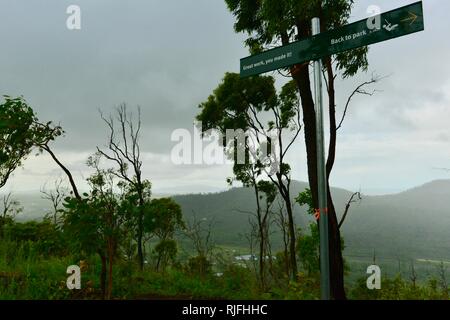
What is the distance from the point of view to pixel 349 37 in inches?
136

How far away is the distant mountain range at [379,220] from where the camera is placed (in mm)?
82200

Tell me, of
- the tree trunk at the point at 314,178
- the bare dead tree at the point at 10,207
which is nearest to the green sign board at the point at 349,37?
the tree trunk at the point at 314,178

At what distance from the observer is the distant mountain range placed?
82.2m

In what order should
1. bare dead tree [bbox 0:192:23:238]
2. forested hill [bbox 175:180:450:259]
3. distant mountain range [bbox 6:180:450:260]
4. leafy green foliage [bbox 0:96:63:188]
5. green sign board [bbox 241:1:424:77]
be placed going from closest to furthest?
green sign board [bbox 241:1:424:77] < leafy green foliage [bbox 0:96:63:188] < bare dead tree [bbox 0:192:23:238] < distant mountain range [bbox 6:180:450:260] < forested hill [bbox 175:180:450:259]

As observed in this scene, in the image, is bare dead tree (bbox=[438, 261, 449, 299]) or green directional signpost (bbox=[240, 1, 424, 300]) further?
bare dead tree (bbox=[438, 261, 449, 299])

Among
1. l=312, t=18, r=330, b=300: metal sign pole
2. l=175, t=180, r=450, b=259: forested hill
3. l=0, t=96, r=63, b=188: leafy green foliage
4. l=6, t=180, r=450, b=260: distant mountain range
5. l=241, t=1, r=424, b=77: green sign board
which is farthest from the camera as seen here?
l=175, t=180, r=450, b=259: forested hill

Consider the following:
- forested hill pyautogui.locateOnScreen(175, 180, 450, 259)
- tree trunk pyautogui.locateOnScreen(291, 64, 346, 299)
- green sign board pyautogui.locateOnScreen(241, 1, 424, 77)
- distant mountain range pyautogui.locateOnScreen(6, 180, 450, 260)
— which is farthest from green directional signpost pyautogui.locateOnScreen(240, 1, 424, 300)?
forested hill pyautogui.locateOnScreen(175, 180, 450, 259)

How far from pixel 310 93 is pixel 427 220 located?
630 feet

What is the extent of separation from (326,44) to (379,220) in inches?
6515

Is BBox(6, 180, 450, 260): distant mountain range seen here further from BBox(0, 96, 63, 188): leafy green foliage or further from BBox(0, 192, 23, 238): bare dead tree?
BBox(0, 96, 63, 188): leafy green foliage

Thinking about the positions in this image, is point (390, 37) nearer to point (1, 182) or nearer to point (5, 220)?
point (1, 182)

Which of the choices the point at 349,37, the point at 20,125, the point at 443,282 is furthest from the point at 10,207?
the point at 349,37

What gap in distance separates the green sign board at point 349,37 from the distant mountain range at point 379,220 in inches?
2046

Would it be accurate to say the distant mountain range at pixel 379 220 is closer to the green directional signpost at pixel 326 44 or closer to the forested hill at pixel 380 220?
the forested hill at pixel 380 220
